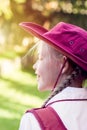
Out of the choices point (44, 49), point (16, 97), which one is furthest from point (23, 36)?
point (44, 49)

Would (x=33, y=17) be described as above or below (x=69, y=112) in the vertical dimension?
below

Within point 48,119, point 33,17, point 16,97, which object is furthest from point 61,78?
→ point 33,17

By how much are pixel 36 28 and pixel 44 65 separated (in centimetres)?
13

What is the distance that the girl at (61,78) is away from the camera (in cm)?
130

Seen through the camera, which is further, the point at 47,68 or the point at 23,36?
the point at 23,36

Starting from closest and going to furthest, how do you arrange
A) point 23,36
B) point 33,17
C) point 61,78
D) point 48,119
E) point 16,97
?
1. point 48,119
2. point 61,78
3. point 16,97
4. point 23,36
5. point 33,17

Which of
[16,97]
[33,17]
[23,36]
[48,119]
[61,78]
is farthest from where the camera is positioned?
[33,17]

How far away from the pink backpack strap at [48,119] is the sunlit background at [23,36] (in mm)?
3125

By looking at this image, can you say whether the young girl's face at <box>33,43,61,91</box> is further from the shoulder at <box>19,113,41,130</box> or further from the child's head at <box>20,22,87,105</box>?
the shoulder at <box>19,113,41,130</box>

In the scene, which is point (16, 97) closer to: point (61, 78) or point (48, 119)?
point (61, 78)

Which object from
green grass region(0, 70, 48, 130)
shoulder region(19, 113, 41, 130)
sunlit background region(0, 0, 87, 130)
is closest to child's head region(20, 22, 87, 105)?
shoulder region(19, 113, 41, 130)

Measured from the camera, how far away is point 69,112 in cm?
132

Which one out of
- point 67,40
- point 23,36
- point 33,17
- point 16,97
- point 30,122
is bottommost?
point 16,97

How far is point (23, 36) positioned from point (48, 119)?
4.79 meters
